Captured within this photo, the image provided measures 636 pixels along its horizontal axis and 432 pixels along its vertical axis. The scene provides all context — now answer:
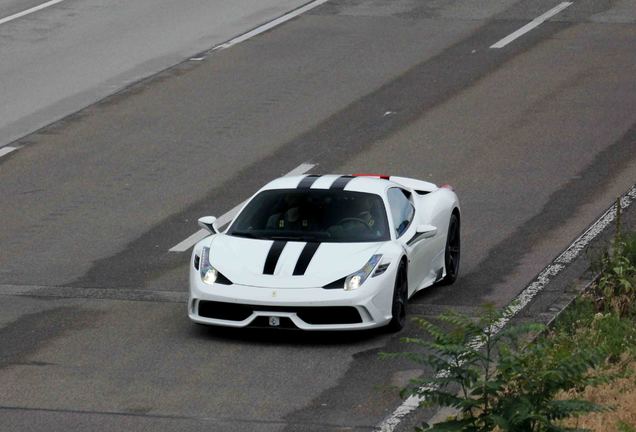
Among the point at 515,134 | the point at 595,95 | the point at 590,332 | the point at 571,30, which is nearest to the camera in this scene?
the point at 590,332

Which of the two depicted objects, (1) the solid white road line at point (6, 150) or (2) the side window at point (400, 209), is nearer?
(2) the side window at point (400, 209)

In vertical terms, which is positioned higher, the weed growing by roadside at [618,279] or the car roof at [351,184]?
the car roof at [351,184]

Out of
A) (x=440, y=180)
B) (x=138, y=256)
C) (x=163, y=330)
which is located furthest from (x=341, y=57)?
(x=163, y=330)

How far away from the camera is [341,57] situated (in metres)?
26.6

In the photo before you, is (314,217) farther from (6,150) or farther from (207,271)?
(6,150)

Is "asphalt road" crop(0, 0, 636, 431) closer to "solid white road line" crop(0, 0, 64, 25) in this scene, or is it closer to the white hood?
the white hood

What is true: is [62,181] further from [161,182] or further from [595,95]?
[595,95]

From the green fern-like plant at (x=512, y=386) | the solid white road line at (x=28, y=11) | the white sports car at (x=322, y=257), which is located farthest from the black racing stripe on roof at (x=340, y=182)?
the solid white road line at (x=28, y=11)

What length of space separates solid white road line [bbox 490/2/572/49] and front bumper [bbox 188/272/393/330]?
15.5 m

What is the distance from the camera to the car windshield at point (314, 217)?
1330cm

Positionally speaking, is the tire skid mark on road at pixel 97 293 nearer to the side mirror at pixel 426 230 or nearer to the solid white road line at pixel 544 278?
the side mirror at pixel 426 230

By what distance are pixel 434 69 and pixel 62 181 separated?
8.46 metres

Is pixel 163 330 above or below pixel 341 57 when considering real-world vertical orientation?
above

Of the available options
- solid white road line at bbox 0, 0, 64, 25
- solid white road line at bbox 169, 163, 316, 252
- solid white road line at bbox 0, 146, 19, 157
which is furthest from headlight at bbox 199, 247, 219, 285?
solid white road line at bbox 0, 0, 64, 25
